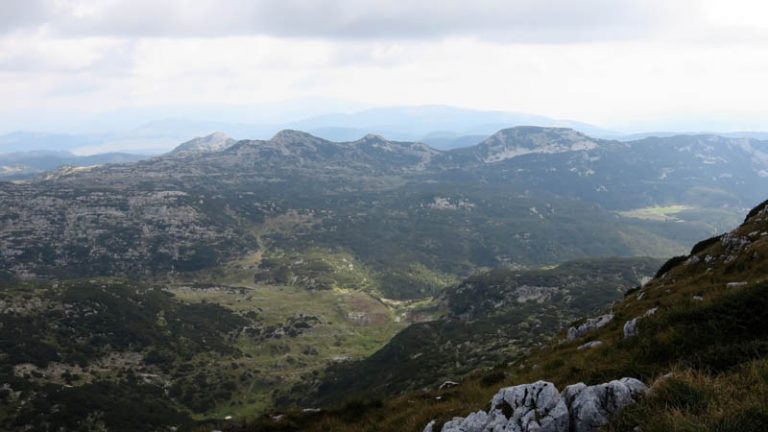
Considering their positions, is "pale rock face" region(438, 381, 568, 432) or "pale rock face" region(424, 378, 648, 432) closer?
"pale rock face" region(424, 378, 648, 432)

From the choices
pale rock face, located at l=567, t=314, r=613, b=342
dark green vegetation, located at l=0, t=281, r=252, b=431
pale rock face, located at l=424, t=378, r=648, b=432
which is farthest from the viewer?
dark green vegetation, located at l=0, t=281, r=252, b=431

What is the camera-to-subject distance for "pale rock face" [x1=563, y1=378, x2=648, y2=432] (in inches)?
471

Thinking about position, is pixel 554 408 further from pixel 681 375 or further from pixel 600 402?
pixel 681 375

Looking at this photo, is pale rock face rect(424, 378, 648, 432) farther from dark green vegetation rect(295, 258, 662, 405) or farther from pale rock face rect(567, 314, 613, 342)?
dark green vegetation rect(295, 258, 662, 405)

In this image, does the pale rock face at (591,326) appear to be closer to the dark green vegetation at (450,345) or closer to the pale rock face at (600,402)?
the pale rock face at (600,402)

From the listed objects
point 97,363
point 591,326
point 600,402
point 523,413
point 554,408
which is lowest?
point 97,363

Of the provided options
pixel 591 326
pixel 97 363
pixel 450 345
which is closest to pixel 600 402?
pixel 591 326

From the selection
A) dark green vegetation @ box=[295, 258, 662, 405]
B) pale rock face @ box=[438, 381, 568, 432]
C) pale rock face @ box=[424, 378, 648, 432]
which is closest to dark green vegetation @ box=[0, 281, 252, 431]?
dark green vegetation @ box=[295, 258, 662, 405]

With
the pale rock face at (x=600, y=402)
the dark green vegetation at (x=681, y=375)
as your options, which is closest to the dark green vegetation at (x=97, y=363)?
the dark green vegetation at (x=681, y=375)

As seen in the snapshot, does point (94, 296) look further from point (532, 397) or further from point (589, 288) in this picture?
point (532, 397)

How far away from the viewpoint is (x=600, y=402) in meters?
12.4

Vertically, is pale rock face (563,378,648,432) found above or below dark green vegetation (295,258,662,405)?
above

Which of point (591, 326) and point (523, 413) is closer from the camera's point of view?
point (523, 413)

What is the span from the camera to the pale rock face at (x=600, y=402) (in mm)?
11953
